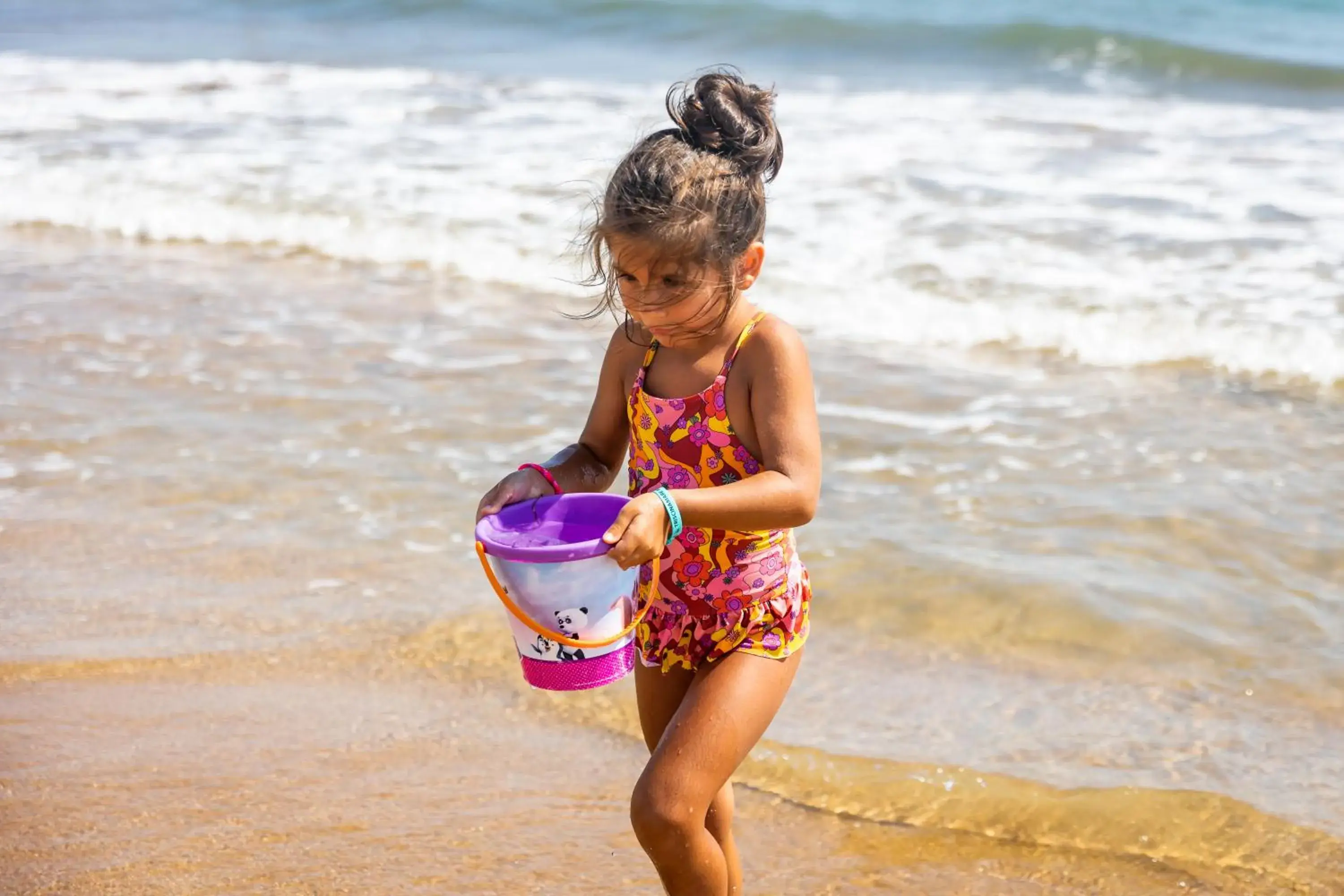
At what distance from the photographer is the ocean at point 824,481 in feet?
10.4

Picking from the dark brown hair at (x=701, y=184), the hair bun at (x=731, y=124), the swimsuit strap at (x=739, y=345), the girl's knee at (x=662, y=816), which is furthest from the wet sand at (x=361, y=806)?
the hair bun at (x=731, y=124)

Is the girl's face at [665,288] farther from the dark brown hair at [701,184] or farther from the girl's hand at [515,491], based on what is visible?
the girl's hand at [515,491]

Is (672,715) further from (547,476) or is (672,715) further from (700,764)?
(547,476)

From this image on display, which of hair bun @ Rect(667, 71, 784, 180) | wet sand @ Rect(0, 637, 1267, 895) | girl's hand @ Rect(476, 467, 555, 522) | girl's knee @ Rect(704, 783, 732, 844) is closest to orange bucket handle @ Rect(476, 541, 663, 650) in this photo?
girl's hand @ Rect(476, 467, 555, 522)

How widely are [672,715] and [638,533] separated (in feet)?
1.92

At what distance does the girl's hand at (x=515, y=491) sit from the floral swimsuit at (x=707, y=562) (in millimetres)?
184

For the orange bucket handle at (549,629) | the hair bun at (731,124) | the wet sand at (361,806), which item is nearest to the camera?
the orange bucket handle at (549,629)

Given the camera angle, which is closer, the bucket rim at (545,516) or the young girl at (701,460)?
the bucket rim at (545,516)

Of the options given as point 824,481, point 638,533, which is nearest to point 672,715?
point 638,533

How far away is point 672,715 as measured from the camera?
253cm

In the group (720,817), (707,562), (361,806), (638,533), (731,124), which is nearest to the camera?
(638,533)

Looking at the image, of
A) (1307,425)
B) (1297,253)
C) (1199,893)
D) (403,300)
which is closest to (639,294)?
(1199,893)

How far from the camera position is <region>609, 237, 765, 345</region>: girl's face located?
7.36ft

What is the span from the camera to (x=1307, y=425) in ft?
18.1
